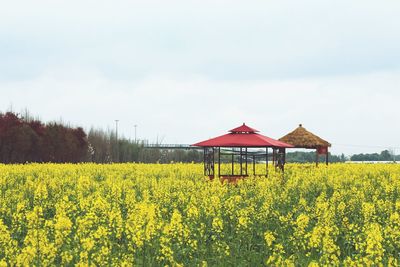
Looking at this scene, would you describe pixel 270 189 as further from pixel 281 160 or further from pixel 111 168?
pixel 111 168

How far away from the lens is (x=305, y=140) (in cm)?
3506

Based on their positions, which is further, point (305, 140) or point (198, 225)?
point (305, 140)

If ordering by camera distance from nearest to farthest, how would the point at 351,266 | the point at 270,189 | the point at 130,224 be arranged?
the point at 351,266
the point at 130,224
the point at 270,189

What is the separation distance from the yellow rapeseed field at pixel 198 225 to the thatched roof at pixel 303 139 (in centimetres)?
897

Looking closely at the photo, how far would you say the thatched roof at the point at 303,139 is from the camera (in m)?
34.9

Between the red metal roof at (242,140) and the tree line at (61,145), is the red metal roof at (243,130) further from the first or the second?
the tree line at (61,145)

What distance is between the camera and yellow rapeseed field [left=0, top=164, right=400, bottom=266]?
8.70 metres

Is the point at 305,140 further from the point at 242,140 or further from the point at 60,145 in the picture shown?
the point at 60,145

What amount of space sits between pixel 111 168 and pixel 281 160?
29.3 ft

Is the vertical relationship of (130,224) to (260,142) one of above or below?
below

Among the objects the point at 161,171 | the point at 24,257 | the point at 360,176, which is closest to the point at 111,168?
the point at 161,171

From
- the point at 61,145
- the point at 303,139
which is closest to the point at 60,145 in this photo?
the point at 61,145

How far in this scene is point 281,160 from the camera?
28078 millimetres

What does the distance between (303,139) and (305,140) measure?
129 millimetres
